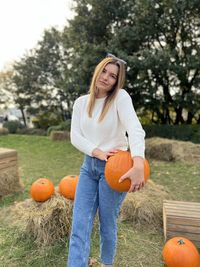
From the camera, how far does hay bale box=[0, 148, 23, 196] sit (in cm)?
432

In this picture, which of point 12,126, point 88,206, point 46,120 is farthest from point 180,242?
point 46,120

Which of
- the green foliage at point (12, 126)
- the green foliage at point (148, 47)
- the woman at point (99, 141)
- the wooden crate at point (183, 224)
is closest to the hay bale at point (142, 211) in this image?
the wooden crate at point (183, 224)

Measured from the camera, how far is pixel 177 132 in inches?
399

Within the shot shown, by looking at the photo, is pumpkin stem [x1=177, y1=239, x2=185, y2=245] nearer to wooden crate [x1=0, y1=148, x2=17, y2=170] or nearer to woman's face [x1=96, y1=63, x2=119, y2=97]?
woman's face [x1=96, y1=63, x2=119, y2=97]

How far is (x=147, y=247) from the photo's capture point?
9.37 feet

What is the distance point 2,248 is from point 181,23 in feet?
32.3

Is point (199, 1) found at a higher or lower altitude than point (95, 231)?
higher

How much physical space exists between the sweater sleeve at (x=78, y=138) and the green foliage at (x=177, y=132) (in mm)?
8270

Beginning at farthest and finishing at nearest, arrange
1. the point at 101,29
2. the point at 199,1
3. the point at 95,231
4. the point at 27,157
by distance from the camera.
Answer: the point at 101,29 < the point at 199,1 < the point at 27,157 < the point at 95,231

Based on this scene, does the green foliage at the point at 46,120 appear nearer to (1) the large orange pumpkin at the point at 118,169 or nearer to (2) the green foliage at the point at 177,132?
(2) the green foliage at the point at 177,132

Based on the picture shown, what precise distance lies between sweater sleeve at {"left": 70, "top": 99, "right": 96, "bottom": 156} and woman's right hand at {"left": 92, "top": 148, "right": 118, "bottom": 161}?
32 millimetres

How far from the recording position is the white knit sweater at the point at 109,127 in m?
1.73

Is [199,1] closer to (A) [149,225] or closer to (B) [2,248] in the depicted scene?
(A) [149,225]

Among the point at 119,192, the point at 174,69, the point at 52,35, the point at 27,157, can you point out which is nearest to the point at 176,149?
the point at 174,69
